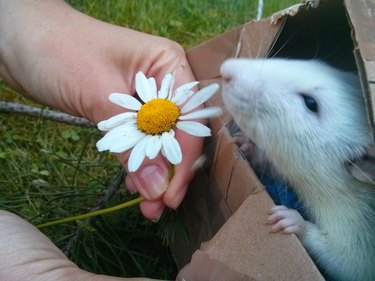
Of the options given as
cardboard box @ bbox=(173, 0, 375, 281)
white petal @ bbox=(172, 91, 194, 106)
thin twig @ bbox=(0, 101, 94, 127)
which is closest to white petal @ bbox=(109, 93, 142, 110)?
white petal @ bbox=(172, 91, 194, 106)

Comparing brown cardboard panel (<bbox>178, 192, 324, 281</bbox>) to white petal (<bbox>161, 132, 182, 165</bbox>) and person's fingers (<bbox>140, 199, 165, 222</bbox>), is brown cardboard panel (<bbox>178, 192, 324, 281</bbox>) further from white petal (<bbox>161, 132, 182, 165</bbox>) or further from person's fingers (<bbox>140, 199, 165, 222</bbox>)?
person's fingers (<bbox>140, 199, 165, 222</bbox>)

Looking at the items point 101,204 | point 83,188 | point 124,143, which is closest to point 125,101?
point 124,143

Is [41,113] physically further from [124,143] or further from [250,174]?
[250,174]

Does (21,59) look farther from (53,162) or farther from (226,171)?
(226,171)

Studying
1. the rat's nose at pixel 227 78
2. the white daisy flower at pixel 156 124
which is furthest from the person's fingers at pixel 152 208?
the rat's nose at pixel 227 78

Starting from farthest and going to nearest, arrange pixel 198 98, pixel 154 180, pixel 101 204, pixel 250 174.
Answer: pixel 101 204, pixel 154 180, pixel 198 98, pixel 250 174
